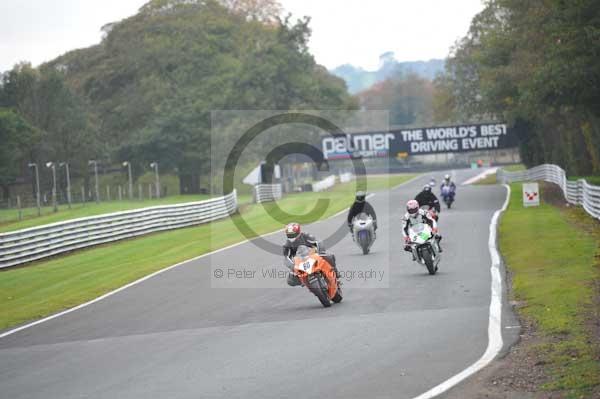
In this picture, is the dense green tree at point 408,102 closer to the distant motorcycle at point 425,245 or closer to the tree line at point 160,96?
the tree line at point 160,96

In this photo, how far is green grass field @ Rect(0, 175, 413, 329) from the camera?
18.7 metres

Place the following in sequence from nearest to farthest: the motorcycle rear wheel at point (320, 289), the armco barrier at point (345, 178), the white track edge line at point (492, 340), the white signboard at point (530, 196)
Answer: the white track edge line at point (492, 340) < the motorcycle rear wheel at point (320, 289) < the white signboard at point (530, 196) < the armco barrier at point (345, 178)

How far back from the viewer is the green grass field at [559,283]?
31.2 feet

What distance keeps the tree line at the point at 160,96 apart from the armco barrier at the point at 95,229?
3067 cm

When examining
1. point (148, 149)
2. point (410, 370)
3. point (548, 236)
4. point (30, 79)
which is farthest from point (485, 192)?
point (410, 370)

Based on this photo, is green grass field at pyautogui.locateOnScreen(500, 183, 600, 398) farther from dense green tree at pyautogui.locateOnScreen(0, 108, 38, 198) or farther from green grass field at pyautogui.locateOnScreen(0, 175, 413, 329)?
dense green tree at pyautogui.locateOnScreen(0, 108, 38, 198)

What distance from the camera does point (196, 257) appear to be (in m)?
25.5

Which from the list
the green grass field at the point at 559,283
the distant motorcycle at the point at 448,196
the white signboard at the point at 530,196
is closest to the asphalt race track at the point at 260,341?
the green grass field at the point at 559,283

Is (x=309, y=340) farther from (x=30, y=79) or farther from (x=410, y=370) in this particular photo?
(x=30, y=79)

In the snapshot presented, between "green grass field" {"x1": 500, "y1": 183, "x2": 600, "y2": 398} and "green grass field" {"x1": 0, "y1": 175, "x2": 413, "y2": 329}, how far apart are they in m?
8.79

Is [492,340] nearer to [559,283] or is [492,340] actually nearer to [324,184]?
[559,283]

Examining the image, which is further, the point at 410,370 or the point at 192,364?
the point at 192,364

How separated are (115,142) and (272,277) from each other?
67.0 metres

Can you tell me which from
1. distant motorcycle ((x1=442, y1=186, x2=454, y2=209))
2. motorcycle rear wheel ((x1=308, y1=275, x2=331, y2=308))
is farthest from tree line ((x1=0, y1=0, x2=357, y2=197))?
motorcycle rear wheel ((x1=308, y1=275, x2=331, y2=308))
